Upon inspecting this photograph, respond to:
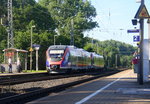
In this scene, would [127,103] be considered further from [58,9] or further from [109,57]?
[109,57]

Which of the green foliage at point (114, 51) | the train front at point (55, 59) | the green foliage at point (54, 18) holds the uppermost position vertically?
the green foliage at point (54, 18)

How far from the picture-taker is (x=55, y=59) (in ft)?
119

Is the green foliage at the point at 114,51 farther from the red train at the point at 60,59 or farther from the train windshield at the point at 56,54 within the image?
the train windshield at the point at 56,54

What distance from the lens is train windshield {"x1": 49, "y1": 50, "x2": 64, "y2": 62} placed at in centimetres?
3638

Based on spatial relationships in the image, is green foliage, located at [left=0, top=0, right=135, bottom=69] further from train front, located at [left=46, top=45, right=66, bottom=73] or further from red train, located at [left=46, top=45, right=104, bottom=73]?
train front, located at [left=46, top=45, right=66, bottom=73]

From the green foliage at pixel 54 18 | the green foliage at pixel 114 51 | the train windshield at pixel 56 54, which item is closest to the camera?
the train windshield at pixel 56 54

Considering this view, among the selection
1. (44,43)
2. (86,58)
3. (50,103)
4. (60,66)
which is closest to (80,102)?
(50,103)

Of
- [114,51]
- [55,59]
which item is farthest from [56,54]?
[114,51]

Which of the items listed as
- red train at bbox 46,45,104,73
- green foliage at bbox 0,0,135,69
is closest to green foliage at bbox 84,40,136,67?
green foliage at bbox 0,0,135,69

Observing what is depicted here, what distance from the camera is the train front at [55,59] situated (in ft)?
118

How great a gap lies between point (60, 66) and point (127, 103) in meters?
24.3

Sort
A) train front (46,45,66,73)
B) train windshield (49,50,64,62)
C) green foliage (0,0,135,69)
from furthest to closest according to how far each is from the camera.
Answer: green foliage (0,0,135,69)
train windshield (49,50,64,62)
train front (46,45,66,73)

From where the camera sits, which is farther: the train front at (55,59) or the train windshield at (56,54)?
the train windshield at (56,54)

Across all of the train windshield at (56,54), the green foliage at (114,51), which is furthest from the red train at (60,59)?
the green foliage at (114,51)
